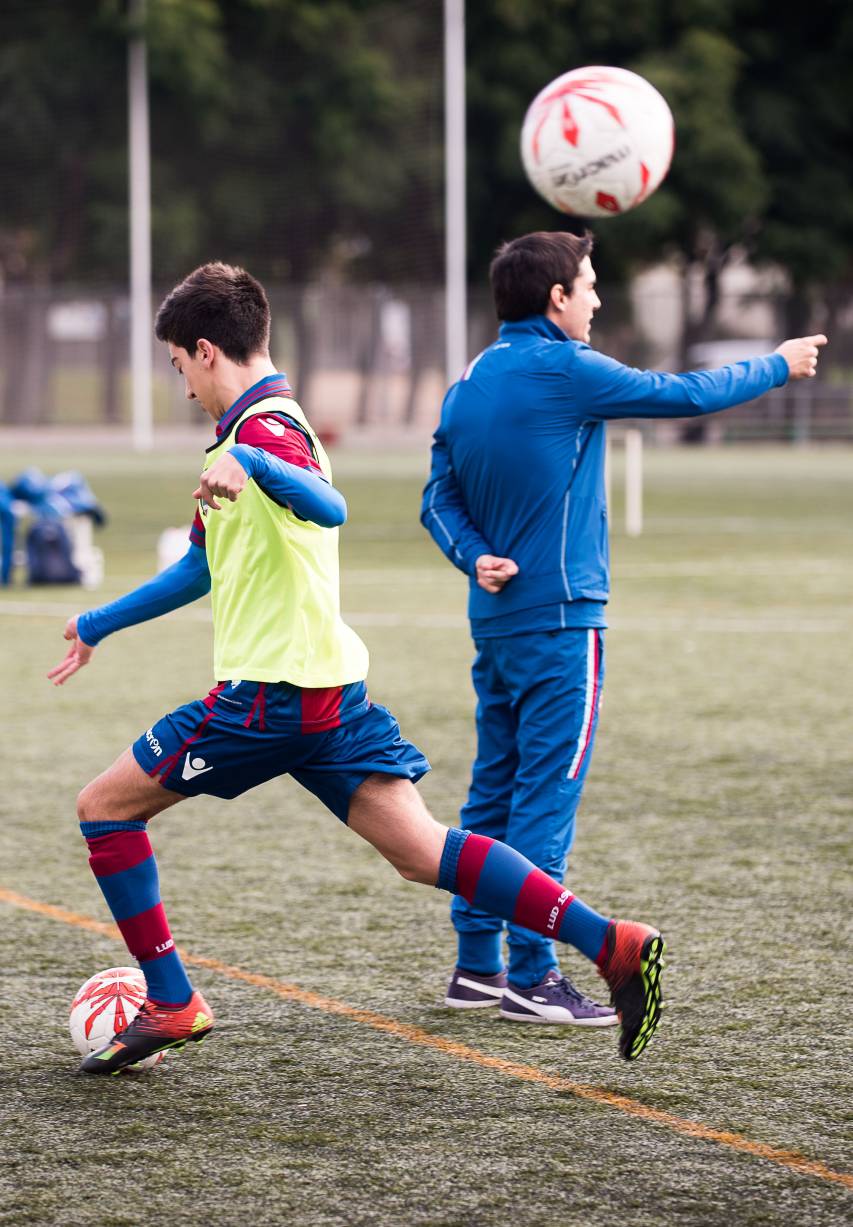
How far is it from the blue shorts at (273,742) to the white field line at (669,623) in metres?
8.27

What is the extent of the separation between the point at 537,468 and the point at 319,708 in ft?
3.38

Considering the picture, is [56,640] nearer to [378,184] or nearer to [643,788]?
[643,788]

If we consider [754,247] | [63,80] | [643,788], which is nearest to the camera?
[643,788]

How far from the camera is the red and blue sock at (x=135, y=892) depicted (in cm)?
448

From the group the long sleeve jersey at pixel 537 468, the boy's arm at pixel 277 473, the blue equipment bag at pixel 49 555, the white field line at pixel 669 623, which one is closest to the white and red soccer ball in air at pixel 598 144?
the long sleeve jersey at pixel 537 468

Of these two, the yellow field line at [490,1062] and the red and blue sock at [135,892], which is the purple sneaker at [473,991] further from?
the red and blue sock at [135,892]

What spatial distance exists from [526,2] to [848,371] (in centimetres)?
1085

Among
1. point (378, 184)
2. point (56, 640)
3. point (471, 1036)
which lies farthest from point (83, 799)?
point (378, 184)

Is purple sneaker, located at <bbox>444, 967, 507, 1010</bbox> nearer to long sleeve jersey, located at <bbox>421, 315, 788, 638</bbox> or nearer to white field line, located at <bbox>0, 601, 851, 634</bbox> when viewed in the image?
long sleeve jersey, located at <bbox>421, 315, 788, 638</bbox>

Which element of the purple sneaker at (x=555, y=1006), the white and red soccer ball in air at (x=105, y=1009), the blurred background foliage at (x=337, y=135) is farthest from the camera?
the blurred background foliage at (x=337, y=135)

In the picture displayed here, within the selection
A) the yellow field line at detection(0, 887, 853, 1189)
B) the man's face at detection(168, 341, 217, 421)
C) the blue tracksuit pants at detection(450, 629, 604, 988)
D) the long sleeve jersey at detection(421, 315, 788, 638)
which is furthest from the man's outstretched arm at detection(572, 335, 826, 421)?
the yellow field line at detection(0, 887, 853, 1189)

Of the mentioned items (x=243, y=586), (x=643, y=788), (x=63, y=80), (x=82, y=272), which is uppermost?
(x=63, y=80)

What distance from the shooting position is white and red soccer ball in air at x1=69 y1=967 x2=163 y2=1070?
460cm

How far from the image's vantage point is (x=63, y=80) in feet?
141
